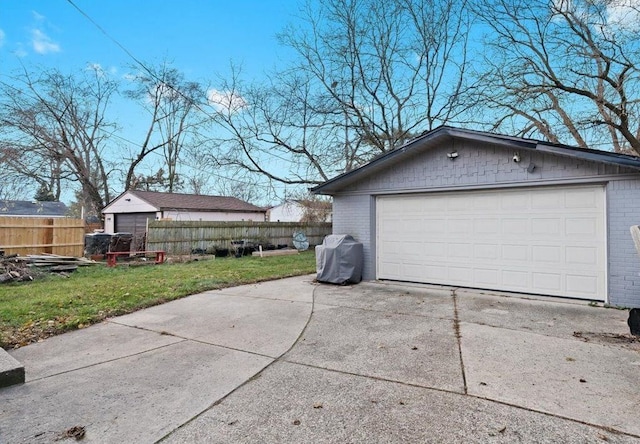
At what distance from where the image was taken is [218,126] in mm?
18078

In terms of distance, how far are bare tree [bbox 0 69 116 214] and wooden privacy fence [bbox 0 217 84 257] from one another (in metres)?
5.57

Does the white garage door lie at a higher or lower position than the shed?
lower

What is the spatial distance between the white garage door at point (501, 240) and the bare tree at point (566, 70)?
5.60m

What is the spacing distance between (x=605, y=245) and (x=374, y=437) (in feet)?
19.0

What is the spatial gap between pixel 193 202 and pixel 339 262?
58.4ft

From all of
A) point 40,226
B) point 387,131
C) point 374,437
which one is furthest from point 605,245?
point 40,226

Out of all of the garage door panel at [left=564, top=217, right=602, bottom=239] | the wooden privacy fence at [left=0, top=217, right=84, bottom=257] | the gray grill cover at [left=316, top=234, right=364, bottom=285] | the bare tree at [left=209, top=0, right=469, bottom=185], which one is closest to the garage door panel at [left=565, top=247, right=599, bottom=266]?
the garage door panel at [left=564, top=217, right=602, bottom=239]

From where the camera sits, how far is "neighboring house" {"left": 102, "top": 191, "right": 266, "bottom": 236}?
2112 cm

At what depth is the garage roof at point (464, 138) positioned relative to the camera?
5.59m

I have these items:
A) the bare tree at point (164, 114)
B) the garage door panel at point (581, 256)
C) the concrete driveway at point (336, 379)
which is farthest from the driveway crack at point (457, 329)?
the bare tree at point (164, 114)

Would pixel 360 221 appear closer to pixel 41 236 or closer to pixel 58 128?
pixel 41 236

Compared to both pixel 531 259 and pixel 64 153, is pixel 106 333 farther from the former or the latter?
pixel 64 153

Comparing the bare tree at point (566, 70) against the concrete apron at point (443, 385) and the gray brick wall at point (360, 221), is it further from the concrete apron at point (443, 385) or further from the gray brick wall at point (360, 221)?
the concrete apron at point (443, 385)

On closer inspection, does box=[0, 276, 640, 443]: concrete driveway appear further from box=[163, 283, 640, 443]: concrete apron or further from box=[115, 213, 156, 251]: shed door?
box=[115, 213, 156, 251]: shed door
